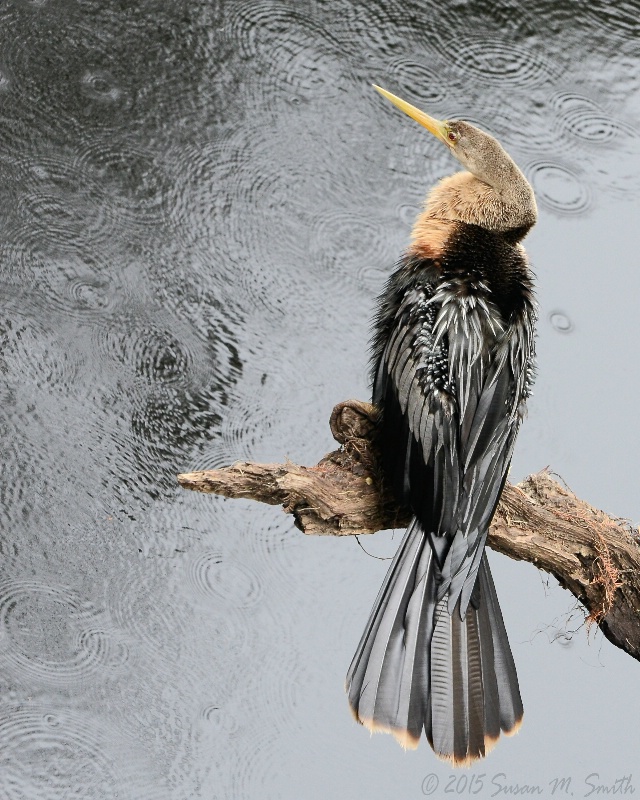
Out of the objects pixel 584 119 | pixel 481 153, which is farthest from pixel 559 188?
pixel 481 153

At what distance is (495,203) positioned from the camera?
2840 mm

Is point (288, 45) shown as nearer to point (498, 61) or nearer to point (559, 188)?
point (498, 61)

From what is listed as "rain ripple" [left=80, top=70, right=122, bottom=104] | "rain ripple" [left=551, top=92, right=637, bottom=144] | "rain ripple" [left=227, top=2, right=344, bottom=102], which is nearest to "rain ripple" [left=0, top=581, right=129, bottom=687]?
"rain ripple" [left=80, top=70, right=122, bottom=104]

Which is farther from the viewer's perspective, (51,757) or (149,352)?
(149,352)

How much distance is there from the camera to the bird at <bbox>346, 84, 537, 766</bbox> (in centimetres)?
253

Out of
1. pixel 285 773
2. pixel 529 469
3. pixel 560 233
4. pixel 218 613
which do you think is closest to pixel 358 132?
pixel 560 233

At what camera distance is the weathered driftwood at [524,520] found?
2.55 meters

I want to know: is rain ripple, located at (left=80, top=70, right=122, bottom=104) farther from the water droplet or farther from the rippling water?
the water droplet

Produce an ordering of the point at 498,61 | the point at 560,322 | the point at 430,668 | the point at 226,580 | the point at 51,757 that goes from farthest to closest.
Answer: the point at 498,61, the point at 560,322, the point at 226,580, the point at 51,757, the point at 430,668

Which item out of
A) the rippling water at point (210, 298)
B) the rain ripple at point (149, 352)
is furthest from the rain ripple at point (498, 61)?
the rain ripple at point (149, 352)

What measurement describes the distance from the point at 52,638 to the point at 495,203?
7.01 feet

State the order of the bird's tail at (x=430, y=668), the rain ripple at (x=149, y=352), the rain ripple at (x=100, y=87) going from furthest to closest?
1. the rain ripple at (x=100, y=87)
2. the rain ripple at (x=149, y=352)
3. the bird's tail at (x=430, y=668)

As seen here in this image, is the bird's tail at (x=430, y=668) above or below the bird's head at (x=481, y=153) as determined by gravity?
below

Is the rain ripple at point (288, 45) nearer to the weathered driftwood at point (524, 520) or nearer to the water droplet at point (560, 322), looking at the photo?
the water droplet at point (560, 322)
